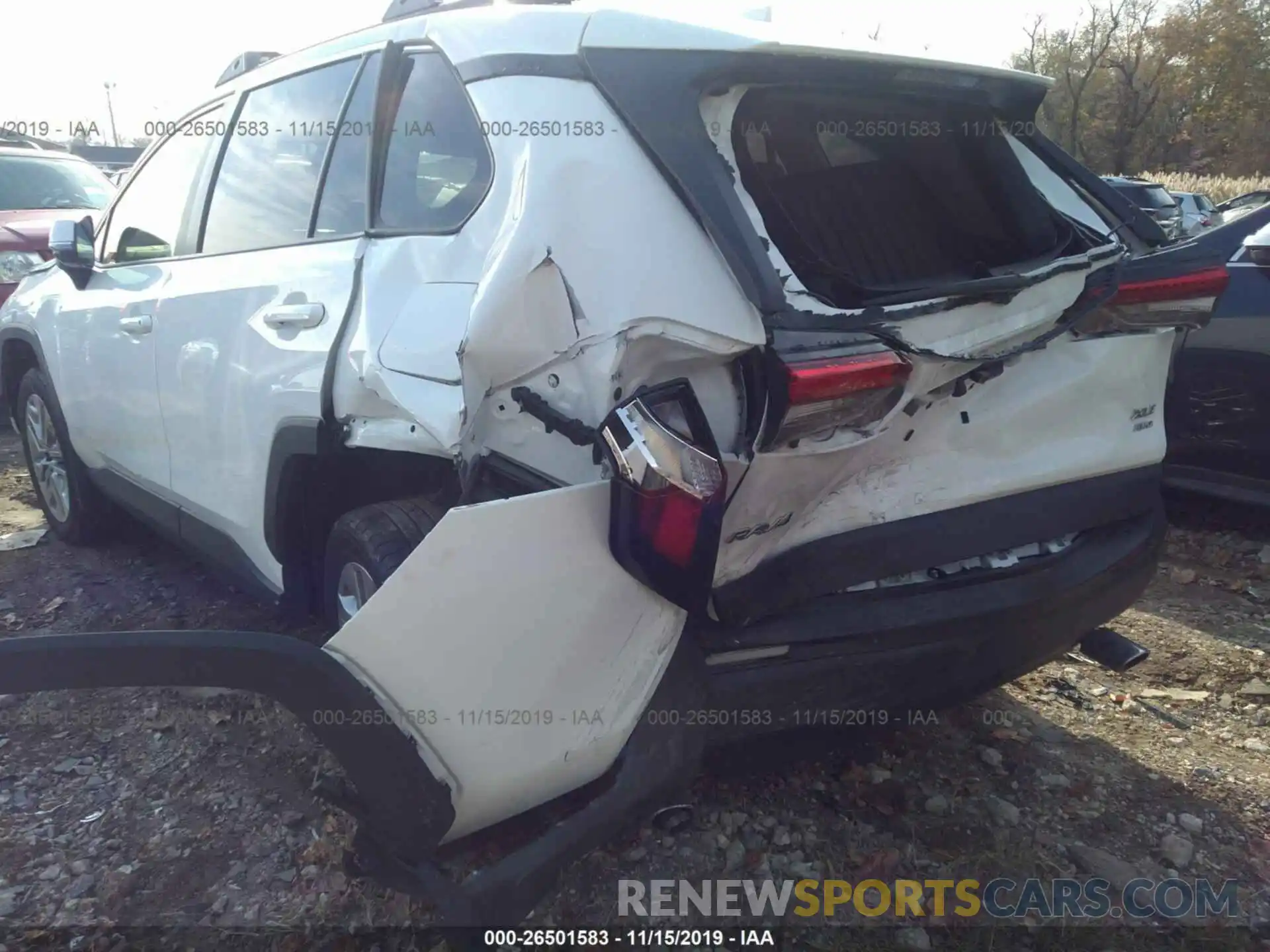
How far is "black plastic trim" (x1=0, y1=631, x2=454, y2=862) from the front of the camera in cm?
172

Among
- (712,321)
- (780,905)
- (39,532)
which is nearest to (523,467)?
(712,321)

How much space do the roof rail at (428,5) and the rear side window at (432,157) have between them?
16 cm

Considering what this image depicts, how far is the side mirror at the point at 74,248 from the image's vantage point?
12.3 feet

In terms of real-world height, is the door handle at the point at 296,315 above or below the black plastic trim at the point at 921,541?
above

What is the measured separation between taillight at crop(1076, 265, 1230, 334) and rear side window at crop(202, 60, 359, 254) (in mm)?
1980

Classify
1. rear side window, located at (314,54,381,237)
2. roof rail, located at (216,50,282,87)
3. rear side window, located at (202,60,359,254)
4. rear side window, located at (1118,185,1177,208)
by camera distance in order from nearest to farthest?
1. rear side window, located at (314,54,381,237)
2. rear side window, located at (202,60,359,254)
3. roof rail, located at (216,50,282,87)
4. rear side window, located at (1118,185,1177,208)

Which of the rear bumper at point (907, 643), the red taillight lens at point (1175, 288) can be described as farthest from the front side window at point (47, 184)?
the red taillight lens at point (1175, 288)

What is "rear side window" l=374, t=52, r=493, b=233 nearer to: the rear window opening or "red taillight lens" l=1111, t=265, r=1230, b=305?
the rear window opening

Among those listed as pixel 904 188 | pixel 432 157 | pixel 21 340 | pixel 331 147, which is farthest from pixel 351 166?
pixel 21 340

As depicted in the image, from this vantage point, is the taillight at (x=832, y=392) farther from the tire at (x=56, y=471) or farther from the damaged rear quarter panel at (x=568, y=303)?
the tire at (x=56, y=471)

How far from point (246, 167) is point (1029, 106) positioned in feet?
7.39

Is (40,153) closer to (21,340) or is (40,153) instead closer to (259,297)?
(21,340)

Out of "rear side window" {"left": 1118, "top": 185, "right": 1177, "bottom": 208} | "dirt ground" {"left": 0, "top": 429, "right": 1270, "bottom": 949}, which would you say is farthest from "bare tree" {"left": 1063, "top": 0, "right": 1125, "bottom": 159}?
"dirt ground" {"left": 0, "top": 429, "right": 1270, "bottom": 949}

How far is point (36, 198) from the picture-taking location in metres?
7.68
